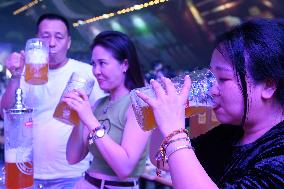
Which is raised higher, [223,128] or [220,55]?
[220,55]

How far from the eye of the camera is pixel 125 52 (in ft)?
5.11

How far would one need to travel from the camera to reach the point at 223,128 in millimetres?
1057

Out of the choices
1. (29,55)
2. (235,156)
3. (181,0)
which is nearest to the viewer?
(235,156)

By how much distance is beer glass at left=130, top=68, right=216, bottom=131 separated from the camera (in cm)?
89

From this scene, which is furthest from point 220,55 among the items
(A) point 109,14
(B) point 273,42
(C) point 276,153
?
(A) point 109,14

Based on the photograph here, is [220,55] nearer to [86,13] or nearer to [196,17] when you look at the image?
[196,17]

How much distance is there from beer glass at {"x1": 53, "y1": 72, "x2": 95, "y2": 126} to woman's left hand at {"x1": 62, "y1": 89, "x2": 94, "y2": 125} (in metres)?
0.02

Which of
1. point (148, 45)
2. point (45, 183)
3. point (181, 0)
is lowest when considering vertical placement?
point (45, 183)

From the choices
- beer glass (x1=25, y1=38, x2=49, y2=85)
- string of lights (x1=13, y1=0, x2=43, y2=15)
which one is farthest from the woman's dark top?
string of lights (x1=13, y1=0, x2=43, y2=15)

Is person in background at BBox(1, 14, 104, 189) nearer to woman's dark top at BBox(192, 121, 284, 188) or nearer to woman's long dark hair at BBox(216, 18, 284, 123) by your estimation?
woman's dark top at BBox(192, 121, 284, 188)

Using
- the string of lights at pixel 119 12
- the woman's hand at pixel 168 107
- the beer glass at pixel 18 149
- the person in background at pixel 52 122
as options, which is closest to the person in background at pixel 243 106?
the woman's hand at pixel 168 107

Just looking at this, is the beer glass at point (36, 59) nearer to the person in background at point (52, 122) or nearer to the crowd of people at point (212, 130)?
the crowd of people at point (212, 130)

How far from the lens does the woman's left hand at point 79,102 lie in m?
1.27

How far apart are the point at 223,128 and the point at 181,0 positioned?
3.20 metres
